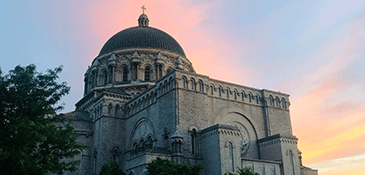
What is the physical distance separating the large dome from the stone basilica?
0.20m

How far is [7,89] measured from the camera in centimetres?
2288

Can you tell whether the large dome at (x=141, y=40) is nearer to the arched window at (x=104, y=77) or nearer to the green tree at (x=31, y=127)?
the arched window at (x=104, y=77)

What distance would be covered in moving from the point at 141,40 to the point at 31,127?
2913 centimetres

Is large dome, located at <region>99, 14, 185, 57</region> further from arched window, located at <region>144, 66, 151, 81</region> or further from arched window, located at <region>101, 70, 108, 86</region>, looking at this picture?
arched window, located at <region>144, 66, 151, 81</region>

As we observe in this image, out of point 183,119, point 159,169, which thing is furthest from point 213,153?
point 159,169

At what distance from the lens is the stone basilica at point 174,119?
29.7 metres

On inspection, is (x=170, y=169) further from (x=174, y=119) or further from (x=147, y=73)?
(x=147, y=73)

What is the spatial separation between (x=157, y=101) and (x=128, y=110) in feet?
22.3

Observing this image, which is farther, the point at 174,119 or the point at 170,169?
the point at 174,119

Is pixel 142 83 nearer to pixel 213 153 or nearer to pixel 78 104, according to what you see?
pixel 78 104

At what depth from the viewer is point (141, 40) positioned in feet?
158

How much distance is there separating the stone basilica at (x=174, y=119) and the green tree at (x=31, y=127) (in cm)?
775

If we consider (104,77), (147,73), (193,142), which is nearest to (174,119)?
(193,142)

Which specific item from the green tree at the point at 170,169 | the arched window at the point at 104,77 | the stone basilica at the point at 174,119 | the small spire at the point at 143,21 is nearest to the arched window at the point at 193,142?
the stone basilica at the point at 174,119
